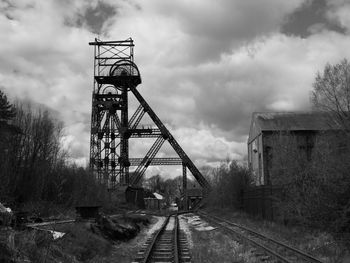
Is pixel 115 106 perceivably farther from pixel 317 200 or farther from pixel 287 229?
pixel 317 200

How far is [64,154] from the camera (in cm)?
3319

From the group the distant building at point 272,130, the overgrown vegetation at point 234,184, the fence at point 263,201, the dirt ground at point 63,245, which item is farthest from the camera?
the distant building at point 272,130

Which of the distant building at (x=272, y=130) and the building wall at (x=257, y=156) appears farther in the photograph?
the building wall at (x=257, y=156)

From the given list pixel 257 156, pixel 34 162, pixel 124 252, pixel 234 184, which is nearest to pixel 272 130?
pixel 257 156

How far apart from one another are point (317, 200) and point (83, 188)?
24.8 m

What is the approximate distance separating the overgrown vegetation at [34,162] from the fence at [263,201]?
43.8 feet

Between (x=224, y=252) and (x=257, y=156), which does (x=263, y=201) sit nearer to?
(x=224, y=252)

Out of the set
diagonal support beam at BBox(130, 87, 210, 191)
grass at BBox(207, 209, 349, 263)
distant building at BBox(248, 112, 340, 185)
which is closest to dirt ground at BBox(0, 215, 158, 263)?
grass at BBox(207, 209, 349, 263)

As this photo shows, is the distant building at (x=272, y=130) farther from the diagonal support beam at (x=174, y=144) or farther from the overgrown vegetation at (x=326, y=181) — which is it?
the overgrown vegetation at (x=326, y=181)

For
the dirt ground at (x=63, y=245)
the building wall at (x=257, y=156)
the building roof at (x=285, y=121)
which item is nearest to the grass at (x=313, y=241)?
the dirt ground at (x=63, y=245)

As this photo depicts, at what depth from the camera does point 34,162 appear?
28000mm

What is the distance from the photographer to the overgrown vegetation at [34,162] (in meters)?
25.7

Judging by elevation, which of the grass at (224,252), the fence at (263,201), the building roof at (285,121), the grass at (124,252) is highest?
the building roof at (285,121)

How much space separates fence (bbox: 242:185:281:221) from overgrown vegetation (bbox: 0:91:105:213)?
13349 mm
